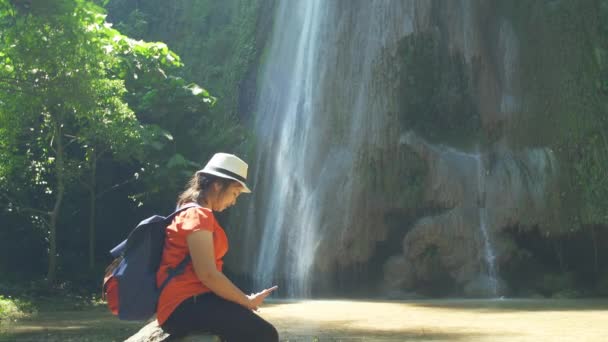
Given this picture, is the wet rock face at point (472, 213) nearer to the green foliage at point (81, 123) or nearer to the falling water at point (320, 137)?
the falling water at point (320, 137)

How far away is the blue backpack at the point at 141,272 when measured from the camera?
3111 mm

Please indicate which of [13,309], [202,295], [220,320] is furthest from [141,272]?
[13,309]

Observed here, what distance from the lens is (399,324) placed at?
26.4 feet

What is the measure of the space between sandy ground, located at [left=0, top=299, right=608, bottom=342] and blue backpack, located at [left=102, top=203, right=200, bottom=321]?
362 centimetres

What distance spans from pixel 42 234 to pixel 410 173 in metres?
9.21

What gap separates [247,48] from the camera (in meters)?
21.7

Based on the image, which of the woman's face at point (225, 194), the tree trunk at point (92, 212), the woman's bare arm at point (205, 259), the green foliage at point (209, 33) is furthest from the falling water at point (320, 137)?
the woman's bare arm at point (205, 259)

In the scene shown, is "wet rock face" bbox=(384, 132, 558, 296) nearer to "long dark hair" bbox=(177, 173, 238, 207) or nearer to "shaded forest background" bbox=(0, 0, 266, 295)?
"shaded forest background" bbox=(0, 0, 266, 295)

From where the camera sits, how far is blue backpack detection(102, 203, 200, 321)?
3.11 metres

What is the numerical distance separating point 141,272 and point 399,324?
5.34 meters

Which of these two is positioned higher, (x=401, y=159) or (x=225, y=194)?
(x=401, y=159)

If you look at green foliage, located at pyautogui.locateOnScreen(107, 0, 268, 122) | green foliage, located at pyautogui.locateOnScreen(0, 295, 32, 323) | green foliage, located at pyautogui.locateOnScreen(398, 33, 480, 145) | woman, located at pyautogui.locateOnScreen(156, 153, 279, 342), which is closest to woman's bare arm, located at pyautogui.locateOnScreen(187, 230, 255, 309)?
woman, located at pyautogui.locateOnScreen(156, 153, 279, 342)

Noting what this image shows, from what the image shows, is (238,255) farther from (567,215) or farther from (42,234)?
(567,215)

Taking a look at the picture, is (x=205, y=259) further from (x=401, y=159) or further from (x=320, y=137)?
(x=320, y=137)
